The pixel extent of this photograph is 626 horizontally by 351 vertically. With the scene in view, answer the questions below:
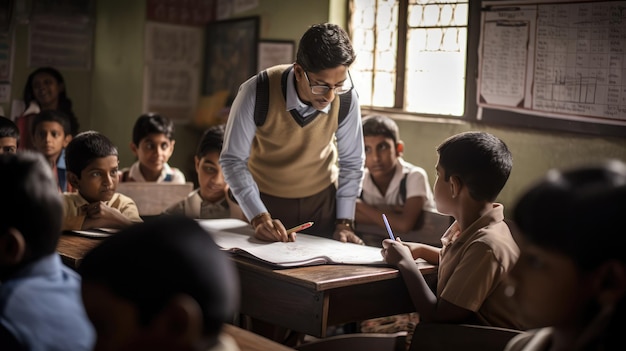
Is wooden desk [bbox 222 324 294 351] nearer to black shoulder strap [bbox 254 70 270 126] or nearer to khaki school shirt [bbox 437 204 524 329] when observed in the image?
khaki school shirt [bbox 437 204 524 329]

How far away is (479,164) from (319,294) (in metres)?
0.58

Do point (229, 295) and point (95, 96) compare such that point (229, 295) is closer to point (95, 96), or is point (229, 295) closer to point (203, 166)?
point (203, 166)

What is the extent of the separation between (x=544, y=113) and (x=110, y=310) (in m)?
3.60

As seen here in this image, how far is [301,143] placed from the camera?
300 cm

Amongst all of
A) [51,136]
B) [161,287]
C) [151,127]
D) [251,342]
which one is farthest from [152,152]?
[161,287]

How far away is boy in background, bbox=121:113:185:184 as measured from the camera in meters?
4.47

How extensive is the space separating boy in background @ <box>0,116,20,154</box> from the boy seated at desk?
47cm

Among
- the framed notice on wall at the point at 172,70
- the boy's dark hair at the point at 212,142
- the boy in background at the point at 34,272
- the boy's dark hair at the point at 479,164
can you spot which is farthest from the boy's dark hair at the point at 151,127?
the boy in background at the point at 34,272

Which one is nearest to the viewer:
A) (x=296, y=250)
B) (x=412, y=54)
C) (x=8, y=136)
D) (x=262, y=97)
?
(x=296, y=250)

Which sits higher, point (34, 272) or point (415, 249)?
point (34, 272)

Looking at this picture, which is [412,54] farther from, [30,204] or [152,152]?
[30,204]

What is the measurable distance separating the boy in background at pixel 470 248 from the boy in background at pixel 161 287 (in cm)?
128

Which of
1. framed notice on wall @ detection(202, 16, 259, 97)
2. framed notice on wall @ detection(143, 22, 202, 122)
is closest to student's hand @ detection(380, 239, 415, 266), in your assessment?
framed notice on wall @ detection(202, 16, 259, 97)

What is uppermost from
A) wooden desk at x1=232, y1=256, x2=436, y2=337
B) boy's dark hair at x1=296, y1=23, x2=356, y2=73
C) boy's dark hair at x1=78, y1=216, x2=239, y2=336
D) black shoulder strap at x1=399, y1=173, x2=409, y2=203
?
boy's dark hair at x1=296, y1=23, x2=356, y2=73
